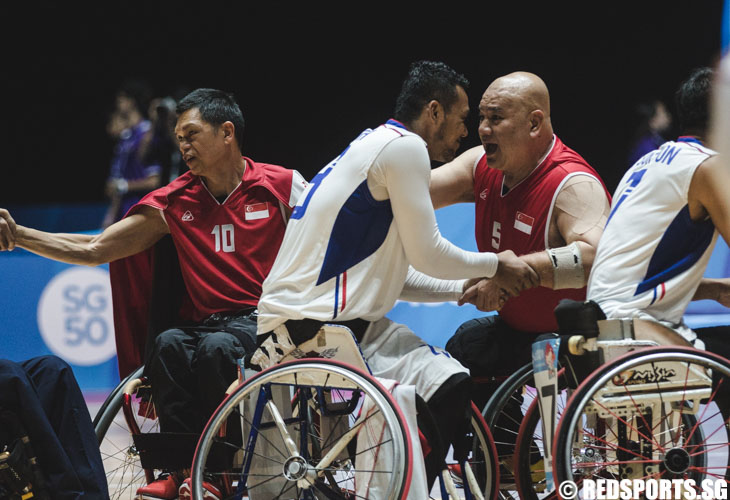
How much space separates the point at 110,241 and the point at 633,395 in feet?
7.40

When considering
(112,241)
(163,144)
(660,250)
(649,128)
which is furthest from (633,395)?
(649,128)

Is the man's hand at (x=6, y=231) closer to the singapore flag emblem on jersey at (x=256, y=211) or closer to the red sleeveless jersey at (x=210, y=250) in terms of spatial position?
the red sleeveless jersey at (x=210, y=250)

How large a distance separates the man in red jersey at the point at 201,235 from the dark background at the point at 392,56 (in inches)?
155

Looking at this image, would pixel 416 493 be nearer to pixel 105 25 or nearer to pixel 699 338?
pixel 699 338

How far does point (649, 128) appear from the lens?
780 centimetres

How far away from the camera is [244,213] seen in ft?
12.9

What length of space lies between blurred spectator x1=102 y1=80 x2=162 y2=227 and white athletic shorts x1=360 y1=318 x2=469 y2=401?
167 inches

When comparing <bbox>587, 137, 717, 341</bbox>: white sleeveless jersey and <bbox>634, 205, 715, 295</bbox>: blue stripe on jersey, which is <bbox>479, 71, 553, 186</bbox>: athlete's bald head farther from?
<bbox>634, 205, 715, 295</bbox>: blue stripe on jersey

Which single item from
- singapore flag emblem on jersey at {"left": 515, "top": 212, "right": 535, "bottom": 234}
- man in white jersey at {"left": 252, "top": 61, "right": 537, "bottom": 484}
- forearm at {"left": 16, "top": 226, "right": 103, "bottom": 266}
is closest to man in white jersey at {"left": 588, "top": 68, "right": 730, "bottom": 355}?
man in white jersey at {"left": 252, "top": 61, "right": 537, "bottom": 484}

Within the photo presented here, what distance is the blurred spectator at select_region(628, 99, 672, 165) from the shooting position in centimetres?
772

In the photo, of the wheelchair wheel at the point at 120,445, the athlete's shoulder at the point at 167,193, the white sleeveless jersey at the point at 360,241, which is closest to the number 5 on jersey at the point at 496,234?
the white sleeveless jersey at the point at 360,241

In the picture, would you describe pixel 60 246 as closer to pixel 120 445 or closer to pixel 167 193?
pixel 167 193

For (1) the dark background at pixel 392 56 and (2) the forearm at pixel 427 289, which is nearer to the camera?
(2) the forearm at pixel 427 289

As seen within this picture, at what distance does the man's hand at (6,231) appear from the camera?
3730mm
